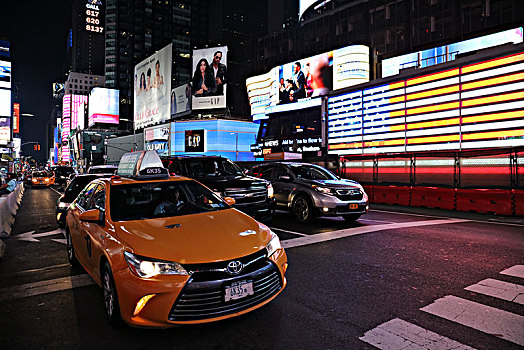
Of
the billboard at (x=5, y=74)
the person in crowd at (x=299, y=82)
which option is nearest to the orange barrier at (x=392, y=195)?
the person in crowd at (x=299, y=82)

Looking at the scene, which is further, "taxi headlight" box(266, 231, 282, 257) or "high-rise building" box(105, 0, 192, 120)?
"high-rise building" box(105, 0, 192, 120)

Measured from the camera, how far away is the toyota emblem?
3.30 m

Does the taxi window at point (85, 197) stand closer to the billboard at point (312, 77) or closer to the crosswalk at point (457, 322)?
the crosswalk at point (457, 322)

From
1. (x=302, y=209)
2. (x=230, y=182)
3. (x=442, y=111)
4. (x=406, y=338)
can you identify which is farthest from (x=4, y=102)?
(x=406, y=338)

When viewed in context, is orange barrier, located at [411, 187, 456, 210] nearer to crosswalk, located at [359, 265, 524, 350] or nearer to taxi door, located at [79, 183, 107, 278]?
crosswalk, located at [359, 265, 524, 350]

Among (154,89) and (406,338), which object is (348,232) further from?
(154,89)

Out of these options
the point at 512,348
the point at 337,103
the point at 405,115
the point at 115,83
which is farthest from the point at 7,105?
the point at 115,83

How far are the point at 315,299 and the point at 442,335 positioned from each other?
142 cm

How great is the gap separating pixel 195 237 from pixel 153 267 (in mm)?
559

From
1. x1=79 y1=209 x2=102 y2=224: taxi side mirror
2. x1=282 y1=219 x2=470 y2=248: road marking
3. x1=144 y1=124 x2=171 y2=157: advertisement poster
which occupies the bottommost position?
x1=282 y1=219 x2=470 y2=248: road marking

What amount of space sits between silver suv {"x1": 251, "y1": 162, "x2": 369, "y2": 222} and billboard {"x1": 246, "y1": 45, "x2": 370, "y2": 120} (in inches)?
1029

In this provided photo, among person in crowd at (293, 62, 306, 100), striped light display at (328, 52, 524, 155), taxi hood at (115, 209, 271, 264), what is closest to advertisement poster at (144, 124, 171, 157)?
person in crowd at (293, 62, 306, 100)

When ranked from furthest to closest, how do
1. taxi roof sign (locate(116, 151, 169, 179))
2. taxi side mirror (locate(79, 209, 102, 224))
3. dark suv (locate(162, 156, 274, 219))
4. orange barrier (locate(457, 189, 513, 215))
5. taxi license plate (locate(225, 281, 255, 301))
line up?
orange barrier (locate(457, 189, 513, 215)) → dark suv (locate(162, 156, 274, 219)) → taxi roof sign (locate(116, 151, 169, 179)) → taxi side mirror (locate(79, 209, 102, 224)) → taxi license plate (locate(225, 281, 255, 301))

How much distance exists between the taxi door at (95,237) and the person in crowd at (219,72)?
53.9 metres
